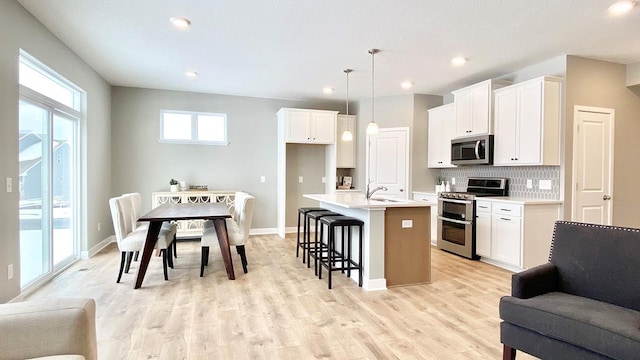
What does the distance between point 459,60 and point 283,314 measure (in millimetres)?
3623

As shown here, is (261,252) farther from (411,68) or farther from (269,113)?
(411,68)

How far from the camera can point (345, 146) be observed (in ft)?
21.5

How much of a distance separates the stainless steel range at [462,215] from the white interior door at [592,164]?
0.85m

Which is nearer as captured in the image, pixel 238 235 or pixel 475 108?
pixel 238 235

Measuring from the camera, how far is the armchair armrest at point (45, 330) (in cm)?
129

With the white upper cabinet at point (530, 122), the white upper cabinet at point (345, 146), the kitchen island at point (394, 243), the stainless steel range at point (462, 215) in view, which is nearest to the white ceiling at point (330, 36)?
the white upper cabinet at point (530, 122)

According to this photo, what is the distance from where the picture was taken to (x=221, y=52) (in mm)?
3934

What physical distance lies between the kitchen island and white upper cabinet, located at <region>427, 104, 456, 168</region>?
2312 millimetres

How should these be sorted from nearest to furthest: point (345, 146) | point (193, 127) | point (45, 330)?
1. point (45, 330)
2. point (193, 127)
3. point (345, 146)

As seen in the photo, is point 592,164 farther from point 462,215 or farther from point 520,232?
point 462,215

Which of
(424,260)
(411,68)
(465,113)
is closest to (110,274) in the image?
(424,260)

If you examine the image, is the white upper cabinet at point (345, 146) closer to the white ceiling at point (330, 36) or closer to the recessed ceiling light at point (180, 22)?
the white ceiling at point (330, 36)

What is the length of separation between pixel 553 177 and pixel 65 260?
20.0ft

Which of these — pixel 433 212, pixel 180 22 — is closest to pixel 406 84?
pixel 433 212
